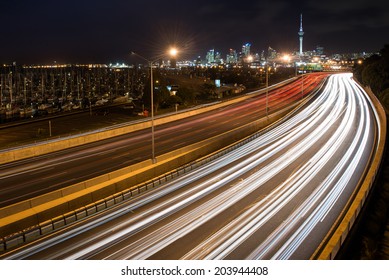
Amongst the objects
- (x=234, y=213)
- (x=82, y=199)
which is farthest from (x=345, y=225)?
(x=82, y=199)

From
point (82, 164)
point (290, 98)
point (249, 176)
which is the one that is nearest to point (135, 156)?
point (82, 164)

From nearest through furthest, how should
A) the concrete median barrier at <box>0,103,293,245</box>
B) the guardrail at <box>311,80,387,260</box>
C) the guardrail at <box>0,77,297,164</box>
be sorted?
1. the guardrail at <box>311,80,387,260</box>
2. the concrete median barrier at <box>0,103,293,245</box>
3. the guardrail at <box>0,77,297,164</box>

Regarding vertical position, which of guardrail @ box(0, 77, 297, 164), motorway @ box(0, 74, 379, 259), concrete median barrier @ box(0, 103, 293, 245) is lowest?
motorway @ box(0, 74, 379, 259)

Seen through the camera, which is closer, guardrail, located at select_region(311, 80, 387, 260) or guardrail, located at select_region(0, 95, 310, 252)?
guardrail, located at select_region(311, 80, 387, 260)

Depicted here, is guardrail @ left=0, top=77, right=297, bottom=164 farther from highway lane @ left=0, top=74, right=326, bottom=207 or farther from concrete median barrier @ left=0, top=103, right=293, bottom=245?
concrete median barrier @ left=0, top=103, right=293, bottom=245

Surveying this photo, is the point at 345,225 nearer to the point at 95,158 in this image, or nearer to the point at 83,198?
the point at 83,198

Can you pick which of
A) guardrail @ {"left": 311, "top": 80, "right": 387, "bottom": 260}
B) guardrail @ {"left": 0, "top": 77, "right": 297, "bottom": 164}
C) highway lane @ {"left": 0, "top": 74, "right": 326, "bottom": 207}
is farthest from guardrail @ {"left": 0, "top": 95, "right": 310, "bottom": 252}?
guardrail @ {"left": 0, "top": 77, "right": 297, "bottom": 164}

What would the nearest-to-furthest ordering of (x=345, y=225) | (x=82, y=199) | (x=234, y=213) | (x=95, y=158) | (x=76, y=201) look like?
(x=345, y=225) → (x=234, y=213) → (x=76, y=201) → (x=82, y=199) → (x=95, y=158)

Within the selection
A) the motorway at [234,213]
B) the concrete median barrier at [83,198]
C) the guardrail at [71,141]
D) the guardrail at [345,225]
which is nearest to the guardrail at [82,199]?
the concrete median barrier at [83,198]
